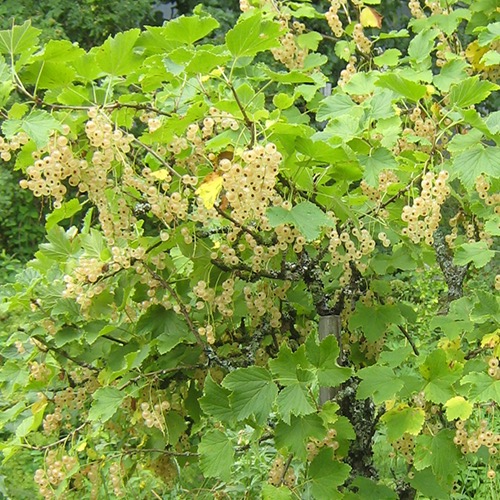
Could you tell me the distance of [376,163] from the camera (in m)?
1.73

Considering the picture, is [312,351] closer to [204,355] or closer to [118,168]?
[204,355]

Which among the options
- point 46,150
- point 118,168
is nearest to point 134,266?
point 118,168

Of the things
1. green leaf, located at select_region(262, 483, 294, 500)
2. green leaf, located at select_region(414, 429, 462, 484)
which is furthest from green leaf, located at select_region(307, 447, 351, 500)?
green leaf, located at select_region(414, 429, 462, 484)

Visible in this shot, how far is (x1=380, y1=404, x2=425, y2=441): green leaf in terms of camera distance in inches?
73.3

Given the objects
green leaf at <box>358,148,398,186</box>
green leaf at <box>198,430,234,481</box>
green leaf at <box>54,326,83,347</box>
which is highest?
green leaf at <box>358,148,398,186</box>

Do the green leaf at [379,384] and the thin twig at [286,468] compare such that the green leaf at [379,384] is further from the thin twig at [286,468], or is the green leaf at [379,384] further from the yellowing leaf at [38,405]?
the yellowing leaf at [38,405]

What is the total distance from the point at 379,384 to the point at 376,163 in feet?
1.55

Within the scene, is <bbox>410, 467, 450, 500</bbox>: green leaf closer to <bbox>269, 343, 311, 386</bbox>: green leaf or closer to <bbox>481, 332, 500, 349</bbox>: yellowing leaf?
<bbox>481, 332, 500, 349</bbox>: yellowing leaf

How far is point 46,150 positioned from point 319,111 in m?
0.67

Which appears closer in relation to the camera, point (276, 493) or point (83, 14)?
point (276, 493)

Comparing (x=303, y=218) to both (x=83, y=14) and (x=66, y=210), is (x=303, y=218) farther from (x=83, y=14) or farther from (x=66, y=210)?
(x=83, y=14)

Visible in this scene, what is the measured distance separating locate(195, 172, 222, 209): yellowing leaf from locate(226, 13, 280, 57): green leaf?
0.23m

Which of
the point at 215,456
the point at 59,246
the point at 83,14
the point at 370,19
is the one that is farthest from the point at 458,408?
the point at 83,14

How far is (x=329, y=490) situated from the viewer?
6.11ft
